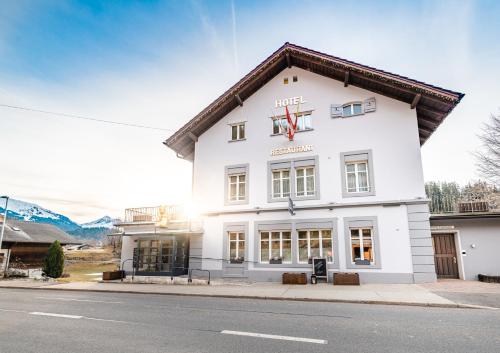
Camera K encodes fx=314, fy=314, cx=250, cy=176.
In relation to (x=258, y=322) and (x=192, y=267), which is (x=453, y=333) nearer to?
(x=258, y=322)

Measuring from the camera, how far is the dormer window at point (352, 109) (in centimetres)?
1714

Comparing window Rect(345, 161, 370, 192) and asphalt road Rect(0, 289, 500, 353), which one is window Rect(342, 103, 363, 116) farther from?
asphalt road Rect(0, 289, 500, 353)

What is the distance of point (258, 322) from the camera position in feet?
24.1

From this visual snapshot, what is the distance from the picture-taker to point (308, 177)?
1755cm

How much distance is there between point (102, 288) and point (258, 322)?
35.2ft

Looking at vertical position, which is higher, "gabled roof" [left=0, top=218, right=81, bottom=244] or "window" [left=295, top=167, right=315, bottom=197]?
"window" [left=295, top=167, right=315, bottom=197]

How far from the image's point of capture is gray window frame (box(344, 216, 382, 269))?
15.1 metres

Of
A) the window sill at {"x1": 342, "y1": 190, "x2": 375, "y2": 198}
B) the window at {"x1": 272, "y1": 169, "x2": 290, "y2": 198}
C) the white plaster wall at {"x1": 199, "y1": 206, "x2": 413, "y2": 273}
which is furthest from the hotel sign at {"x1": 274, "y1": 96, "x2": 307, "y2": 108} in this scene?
the white plaster wall at {"x1": 199, "y1": 206, "x2": 413, "y2": 273}

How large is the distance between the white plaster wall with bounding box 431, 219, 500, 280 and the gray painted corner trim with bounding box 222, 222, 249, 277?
437 inches

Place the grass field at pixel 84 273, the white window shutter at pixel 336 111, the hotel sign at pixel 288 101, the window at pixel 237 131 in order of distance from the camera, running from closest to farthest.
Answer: the white window shutter at pixel 336 111 < the hotel sign at pixel 288 101 < the window at pixel 237 131 < the grass field at pixel 84 273

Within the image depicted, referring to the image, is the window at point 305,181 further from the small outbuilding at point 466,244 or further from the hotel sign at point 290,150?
the small outbuilding at point 466,244

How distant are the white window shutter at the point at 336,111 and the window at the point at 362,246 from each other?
623 centimetres

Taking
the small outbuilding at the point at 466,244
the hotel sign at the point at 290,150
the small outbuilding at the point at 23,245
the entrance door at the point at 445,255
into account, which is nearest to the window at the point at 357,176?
the hotel sign at the point at 290,150

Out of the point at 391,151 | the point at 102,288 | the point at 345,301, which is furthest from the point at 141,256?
the point at 391,151
